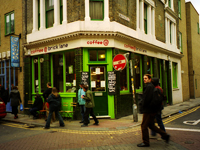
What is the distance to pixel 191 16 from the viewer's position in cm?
2311

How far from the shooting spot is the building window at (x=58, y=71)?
11.3 metres

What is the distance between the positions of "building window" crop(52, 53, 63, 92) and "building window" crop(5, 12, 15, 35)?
4.91 metres

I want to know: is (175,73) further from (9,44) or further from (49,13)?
(9,44)

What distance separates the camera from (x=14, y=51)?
12820 mm

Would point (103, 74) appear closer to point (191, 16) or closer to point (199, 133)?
point (199, 133)

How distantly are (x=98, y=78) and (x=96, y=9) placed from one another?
3.77 metres

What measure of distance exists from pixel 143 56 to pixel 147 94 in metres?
8.51

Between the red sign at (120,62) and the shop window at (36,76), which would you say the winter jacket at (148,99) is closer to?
the red sign at (120,62)

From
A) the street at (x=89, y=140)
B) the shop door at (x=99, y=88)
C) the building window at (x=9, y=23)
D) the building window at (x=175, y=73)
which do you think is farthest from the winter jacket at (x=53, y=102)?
the building window at (x=175, y=73)

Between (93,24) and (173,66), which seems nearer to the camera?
(93,24)

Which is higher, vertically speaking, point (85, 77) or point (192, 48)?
point (192, 48)

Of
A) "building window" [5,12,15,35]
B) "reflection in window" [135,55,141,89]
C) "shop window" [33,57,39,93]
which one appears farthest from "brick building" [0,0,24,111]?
"reflection in window" [135,55,141,89]

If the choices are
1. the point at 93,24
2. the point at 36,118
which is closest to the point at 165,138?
the point at 93,24

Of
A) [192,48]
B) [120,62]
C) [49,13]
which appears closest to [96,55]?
[120,62]
